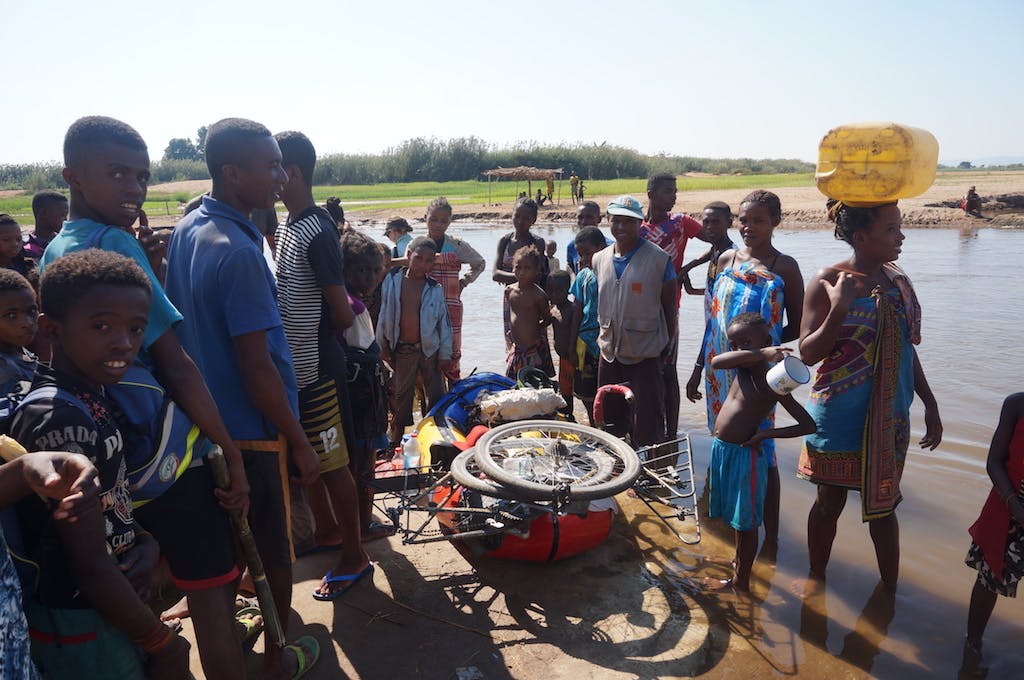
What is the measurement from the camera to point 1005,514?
2.98m

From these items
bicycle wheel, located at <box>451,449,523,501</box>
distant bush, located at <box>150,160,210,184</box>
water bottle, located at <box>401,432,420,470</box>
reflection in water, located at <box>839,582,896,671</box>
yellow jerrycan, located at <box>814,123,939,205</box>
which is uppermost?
distant bush, located at <box>150,160,210,184</box>

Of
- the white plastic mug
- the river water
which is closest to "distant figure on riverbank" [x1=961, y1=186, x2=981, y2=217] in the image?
the river water

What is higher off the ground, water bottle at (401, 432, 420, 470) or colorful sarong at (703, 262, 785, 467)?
colorful sarong at (703, 262, 785, 467)

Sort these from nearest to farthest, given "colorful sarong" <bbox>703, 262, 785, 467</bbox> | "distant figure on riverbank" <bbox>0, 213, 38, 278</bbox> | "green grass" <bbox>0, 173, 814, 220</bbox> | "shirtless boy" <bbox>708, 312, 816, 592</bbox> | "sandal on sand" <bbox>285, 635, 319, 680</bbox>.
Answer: "sandal on sand" <bbox>285, 635, 319, 680</bbox> → "shirtless boy" <bbox>708, 312, 816, 592</bbox> → "colorful sarong" <bbox>703, 262, 785, 467</bbox> → "distant figure on riverbank" <bbox>0, 213, 38, 278</bbox> → "green grass" <bbox>0, 173, 814, 220</bbox>

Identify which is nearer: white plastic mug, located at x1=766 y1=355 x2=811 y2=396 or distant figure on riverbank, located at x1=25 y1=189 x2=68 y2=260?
white plastic mug, located at x1=766 y1=355 x2=811 y2=396

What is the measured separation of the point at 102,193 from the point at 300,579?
2.31 meters

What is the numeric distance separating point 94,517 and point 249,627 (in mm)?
1497

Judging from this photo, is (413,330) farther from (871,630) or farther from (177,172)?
(177,172)

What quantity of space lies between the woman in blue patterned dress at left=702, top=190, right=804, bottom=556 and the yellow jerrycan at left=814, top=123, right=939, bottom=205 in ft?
2.09

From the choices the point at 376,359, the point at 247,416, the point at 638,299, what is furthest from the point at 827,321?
the point at 247,416

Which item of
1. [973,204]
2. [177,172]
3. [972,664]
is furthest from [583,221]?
[177,172]

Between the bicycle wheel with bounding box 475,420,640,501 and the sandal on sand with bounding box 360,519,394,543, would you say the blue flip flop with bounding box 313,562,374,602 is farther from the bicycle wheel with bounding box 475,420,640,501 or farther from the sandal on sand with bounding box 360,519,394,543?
the bicycle wheel with bounding box 475,420,640,501

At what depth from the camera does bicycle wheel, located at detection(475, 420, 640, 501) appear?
303 centimetres

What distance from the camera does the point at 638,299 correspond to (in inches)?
184
